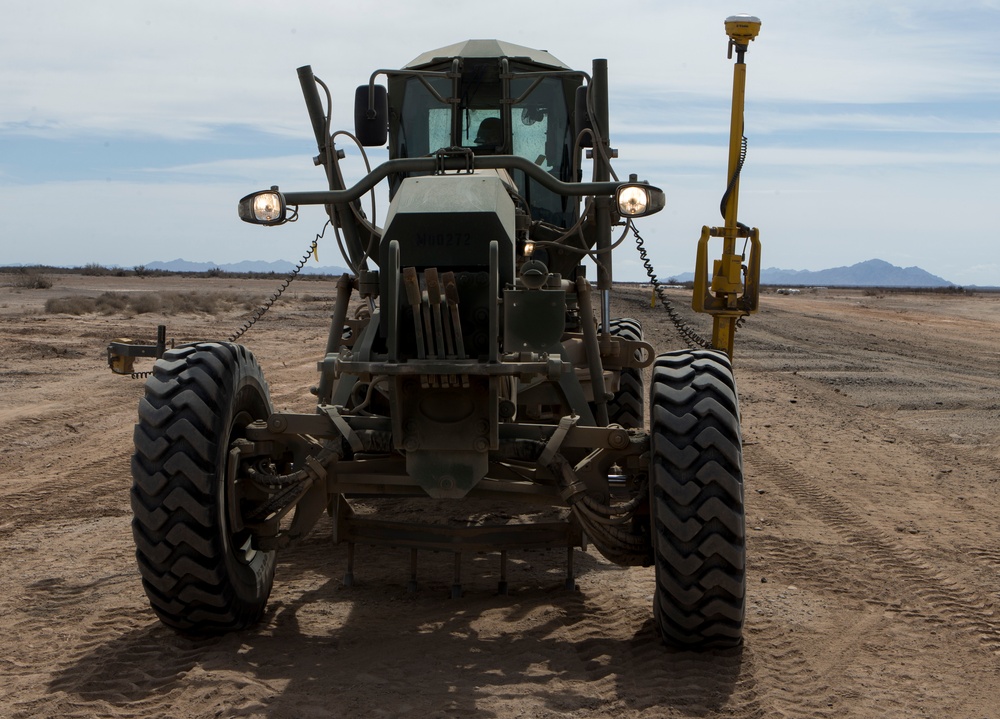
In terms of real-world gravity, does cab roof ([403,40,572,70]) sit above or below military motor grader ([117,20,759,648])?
above

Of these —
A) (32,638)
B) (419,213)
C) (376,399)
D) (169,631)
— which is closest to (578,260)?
(376,399)

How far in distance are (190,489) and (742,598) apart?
259cm

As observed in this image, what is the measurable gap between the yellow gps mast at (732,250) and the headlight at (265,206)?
539 centimetres

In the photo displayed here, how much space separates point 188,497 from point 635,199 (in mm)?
2584

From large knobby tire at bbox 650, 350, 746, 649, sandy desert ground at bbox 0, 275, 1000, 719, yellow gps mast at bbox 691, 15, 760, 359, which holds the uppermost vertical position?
yellow gps mast at bbox 691, 15, 760, 359

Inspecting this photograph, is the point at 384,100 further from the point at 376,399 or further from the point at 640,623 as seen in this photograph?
the point at 640,623

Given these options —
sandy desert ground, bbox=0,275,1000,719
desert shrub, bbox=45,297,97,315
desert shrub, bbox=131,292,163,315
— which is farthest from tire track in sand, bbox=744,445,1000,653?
desert shrub, bbox=131,292,163,315

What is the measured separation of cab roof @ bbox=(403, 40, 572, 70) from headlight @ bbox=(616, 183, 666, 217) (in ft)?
8.44

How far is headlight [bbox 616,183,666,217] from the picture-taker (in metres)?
5.55

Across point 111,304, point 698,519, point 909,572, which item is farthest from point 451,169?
point 111,304

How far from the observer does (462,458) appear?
5.23 m

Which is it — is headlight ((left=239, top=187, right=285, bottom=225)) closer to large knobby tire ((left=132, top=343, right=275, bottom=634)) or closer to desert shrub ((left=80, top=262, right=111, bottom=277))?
large knobby tire ((left=132, top=343, right=275, bottom=634))

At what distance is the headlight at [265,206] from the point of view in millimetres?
5895

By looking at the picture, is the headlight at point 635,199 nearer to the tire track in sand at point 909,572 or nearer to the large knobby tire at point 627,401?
the tire track in sand at point 909,572
